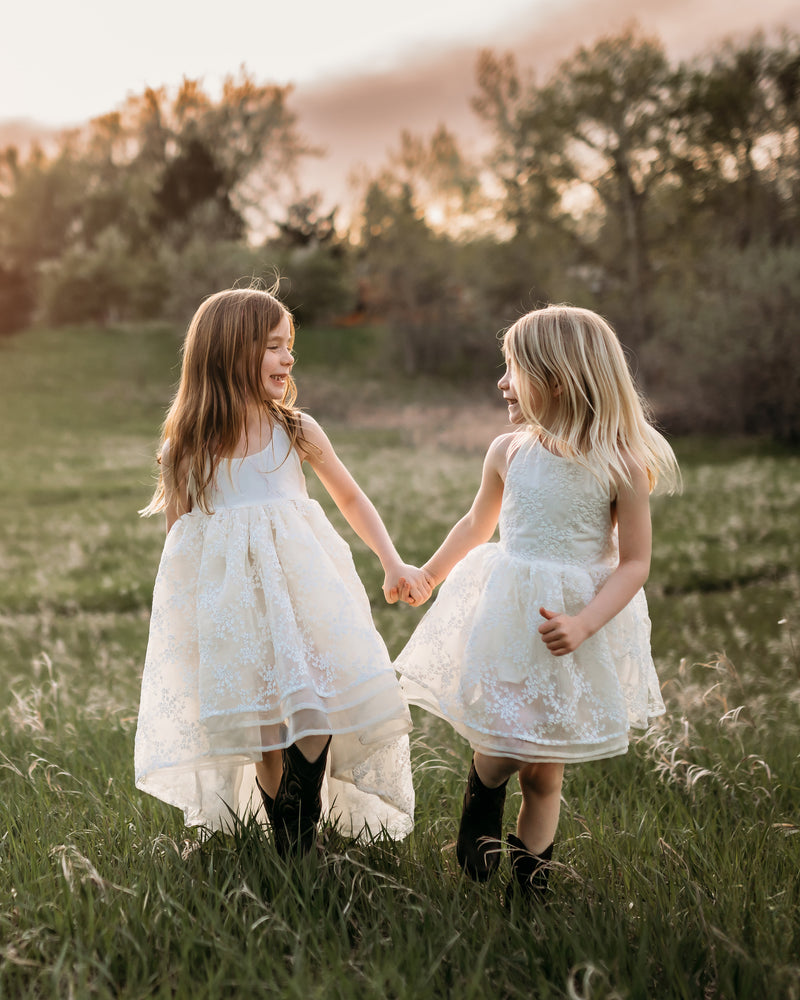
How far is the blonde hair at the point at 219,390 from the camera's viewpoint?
3066 millimetres

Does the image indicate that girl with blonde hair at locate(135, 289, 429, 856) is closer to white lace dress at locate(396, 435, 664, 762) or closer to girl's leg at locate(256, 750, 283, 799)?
girl's leg at locate(256, 750, 283, 799)

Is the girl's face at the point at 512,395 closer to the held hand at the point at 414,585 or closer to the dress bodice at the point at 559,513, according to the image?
the dress bodice at the point at 559,513

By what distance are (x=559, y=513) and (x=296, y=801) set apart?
1.25 metres

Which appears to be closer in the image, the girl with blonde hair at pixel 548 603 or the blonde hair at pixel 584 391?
the girl with blonde hair at pixel 548 603

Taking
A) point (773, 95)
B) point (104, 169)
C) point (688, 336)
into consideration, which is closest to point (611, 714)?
point (688, 336)

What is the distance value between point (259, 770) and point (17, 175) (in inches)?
2211

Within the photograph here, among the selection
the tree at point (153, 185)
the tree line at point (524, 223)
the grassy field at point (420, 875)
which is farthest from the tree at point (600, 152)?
the grassy field at point (420, 875)

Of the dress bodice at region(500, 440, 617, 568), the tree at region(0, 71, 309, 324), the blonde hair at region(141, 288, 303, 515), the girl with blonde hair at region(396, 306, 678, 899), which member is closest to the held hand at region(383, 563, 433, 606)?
the girl with blonde hair at region(396, 306, 678, 899)

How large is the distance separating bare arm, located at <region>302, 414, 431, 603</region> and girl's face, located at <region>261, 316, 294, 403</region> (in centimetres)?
15

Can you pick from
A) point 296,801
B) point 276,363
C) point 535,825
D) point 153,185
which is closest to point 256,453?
point 276,363

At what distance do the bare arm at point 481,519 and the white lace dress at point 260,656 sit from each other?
340mm

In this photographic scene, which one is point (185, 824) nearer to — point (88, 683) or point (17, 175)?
point (88, 683)

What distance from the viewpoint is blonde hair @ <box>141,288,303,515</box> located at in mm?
3066

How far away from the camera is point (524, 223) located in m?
31.8
